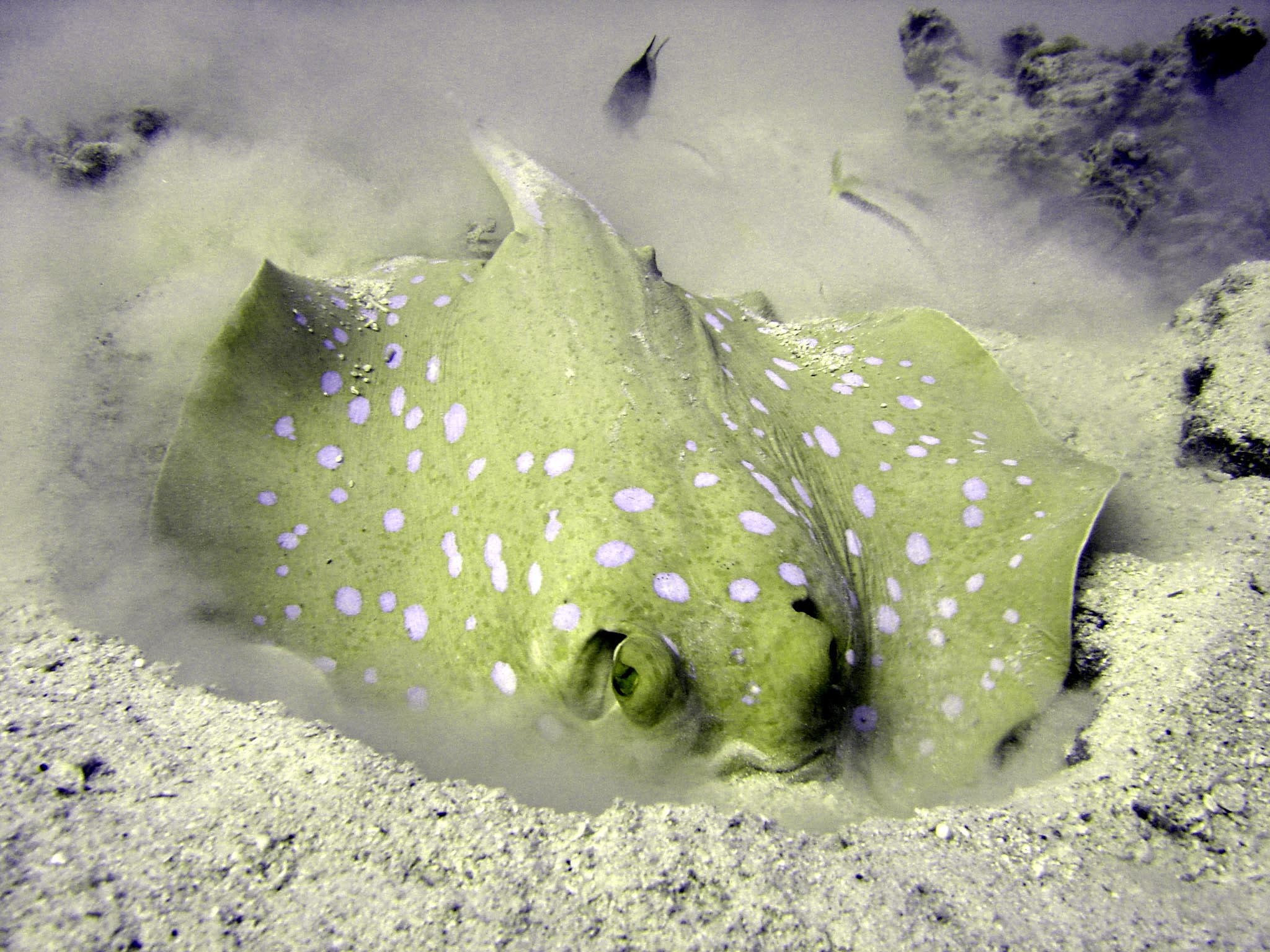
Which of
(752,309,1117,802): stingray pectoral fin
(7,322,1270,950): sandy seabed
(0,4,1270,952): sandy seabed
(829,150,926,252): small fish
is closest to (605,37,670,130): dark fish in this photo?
(829,150,926,252): small fish

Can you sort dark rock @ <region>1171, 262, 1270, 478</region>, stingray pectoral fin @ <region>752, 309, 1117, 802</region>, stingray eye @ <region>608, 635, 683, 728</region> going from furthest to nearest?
dark rock @ <region>1171, 262, 1270, 478</region>
stingray pectoral fin @ <region>752, 309, 1117, 802</region>
stingray eye @ <region>608, 635, 683, 728</region>

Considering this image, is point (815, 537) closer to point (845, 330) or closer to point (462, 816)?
point (462, 816)

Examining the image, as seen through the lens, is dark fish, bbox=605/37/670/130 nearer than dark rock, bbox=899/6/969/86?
Yes

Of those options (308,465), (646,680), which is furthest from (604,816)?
(308,465)

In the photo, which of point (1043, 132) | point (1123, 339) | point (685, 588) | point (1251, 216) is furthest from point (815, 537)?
point (1251, 216)

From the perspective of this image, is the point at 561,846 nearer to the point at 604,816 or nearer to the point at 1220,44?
the point at 604,816

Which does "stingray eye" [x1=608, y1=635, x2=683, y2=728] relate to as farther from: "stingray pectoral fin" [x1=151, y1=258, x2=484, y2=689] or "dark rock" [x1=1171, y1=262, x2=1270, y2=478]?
"dark rock" [x1=1171, y1=262, x2=1270, y2=478]

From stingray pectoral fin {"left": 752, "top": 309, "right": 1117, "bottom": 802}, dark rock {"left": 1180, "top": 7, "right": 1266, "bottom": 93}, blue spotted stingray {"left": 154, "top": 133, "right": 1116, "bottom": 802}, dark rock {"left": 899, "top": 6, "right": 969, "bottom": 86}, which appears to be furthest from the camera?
dark rock {"left": 899, "top": 6, "right": 969, "bottom": 86}
